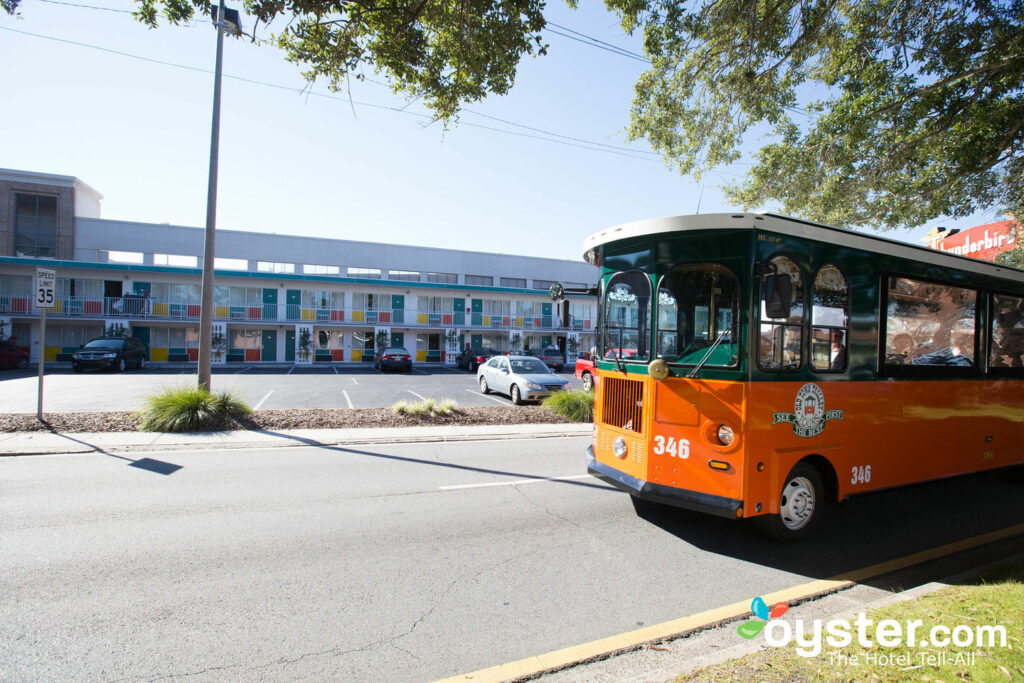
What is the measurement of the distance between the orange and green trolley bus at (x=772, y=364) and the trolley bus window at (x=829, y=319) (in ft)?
0.06

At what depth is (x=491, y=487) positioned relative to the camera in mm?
6730

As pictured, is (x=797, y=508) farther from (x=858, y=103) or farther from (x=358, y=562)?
(x=858, y=103)

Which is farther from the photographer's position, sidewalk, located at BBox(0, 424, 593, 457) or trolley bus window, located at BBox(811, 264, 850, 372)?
sidewalk, located at BBox(0, 424, 593, 457)

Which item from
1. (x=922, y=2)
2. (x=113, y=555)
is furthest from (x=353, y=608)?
(x=922, y=2)

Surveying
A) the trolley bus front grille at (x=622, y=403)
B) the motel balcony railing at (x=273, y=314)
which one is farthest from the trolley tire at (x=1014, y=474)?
the motel balcony railing at (x=273, y=314)

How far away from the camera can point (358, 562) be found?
4363 mm

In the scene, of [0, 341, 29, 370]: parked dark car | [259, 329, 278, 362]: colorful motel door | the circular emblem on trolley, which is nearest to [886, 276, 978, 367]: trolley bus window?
the circular emblem on trolley

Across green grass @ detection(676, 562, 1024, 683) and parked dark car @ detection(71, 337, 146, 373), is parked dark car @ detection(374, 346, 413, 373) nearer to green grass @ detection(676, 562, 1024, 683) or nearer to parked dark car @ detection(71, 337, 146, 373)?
parked dark car @ detection(71, 337, 146, 373)

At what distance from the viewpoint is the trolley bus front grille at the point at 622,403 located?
5148 millimetres

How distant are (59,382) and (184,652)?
21.6 m

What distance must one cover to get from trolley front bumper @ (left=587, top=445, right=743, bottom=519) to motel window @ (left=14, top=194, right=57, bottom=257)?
44962 mm

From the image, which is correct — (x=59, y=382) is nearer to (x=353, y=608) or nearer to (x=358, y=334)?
(x=358, y=334)

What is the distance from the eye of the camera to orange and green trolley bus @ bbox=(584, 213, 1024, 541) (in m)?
4.51

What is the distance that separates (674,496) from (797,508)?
1258 mm
